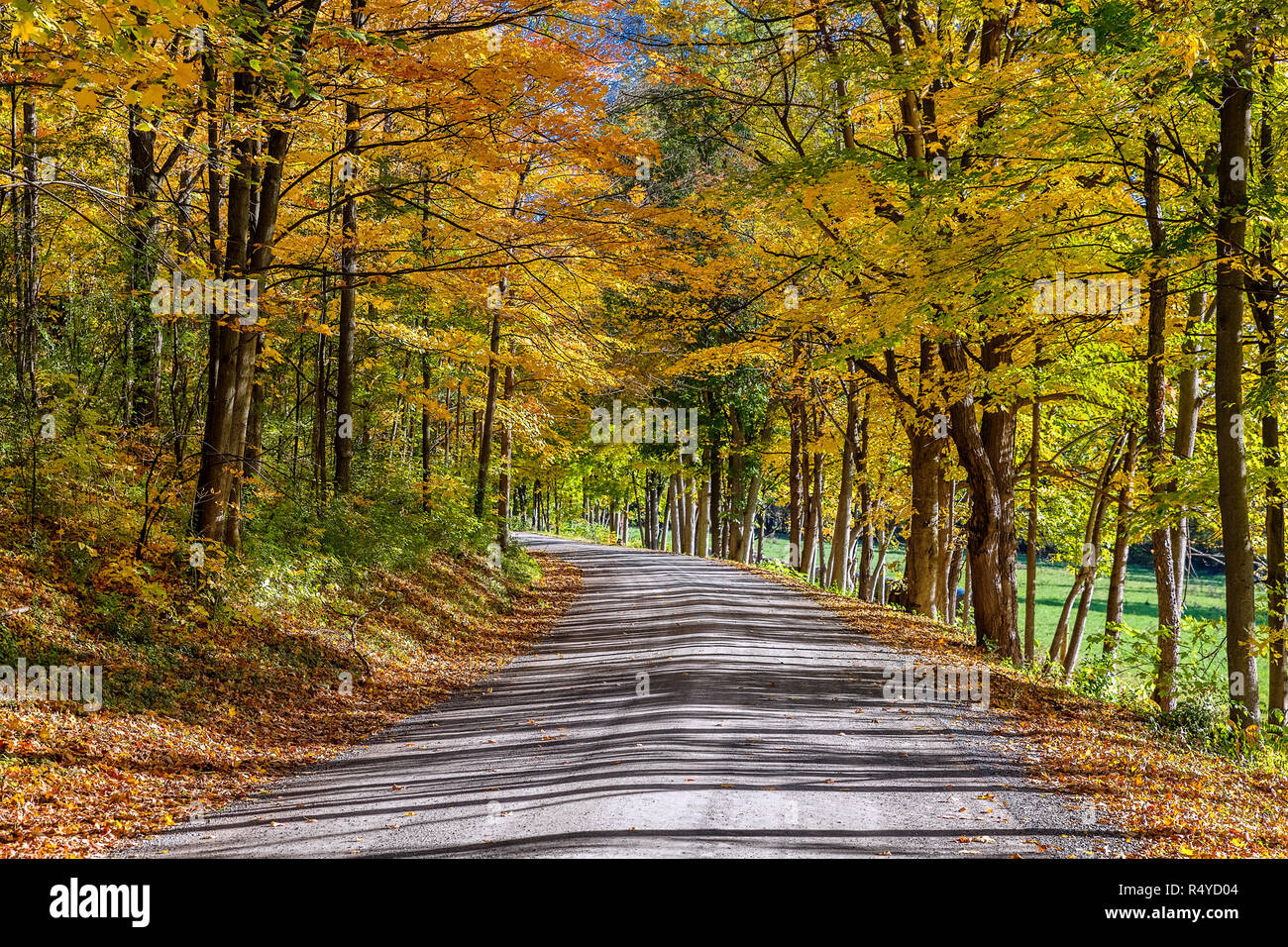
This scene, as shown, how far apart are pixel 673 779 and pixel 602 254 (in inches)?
253

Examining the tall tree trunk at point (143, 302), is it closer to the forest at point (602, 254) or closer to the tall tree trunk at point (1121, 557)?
the forest at point (602, 254)

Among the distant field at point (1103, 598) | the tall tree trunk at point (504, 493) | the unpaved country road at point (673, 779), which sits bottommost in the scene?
the distant field at point (1103, 598)

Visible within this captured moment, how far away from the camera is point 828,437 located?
2689cm

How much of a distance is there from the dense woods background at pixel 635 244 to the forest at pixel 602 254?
2.9 inches

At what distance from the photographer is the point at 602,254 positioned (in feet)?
34.6

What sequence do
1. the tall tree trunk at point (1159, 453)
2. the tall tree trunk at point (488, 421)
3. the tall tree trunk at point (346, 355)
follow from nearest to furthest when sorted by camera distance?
the tall tree trunk at point (1159, 453) → the tall tree trunk at point (346, 355) → the tall tree trunk at point (488, 421)

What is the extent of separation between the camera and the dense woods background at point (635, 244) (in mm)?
8539

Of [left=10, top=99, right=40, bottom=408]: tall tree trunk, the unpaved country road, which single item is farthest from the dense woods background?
the unpaved country road

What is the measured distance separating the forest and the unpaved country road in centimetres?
249

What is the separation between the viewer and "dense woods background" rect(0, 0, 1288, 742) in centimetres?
854

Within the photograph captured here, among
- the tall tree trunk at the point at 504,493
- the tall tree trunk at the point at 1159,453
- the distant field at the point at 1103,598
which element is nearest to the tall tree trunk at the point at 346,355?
the tall tree trunk at the point at 504,493

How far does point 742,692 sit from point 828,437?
17.7m
